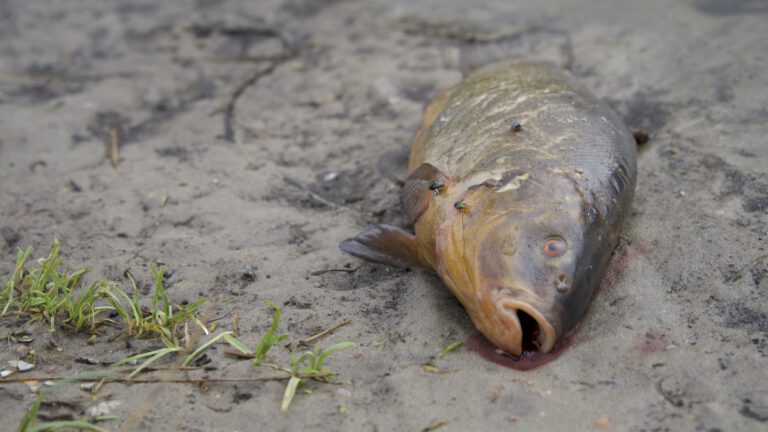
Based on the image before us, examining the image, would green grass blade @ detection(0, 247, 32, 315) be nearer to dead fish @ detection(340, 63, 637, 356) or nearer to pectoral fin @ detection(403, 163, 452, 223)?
dead fish @ detection(340, 63, 637, 356)

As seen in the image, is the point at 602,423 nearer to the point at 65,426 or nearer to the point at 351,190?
the point at 65,426

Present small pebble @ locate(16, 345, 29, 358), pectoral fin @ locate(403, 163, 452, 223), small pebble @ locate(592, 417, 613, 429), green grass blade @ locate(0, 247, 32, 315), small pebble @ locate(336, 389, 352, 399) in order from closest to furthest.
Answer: small pebble @ locate(592, 417, 613, 429)
small pebble @ locate(336, 389, 352, 399)
small pebble @ locate(16, 345, 29, 358)
green grass blade @ locate(0, 247, 32, 315)
pectoral fin @ locate(403, 163, 452, 223)

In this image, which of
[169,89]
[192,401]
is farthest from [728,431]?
[169,89]

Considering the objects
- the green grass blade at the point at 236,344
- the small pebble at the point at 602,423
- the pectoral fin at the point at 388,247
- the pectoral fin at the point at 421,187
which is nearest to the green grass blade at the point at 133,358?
the green grass blade at the point at 236,344

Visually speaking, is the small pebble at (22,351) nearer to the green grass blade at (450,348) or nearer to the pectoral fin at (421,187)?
the green grass blade at (450,348)

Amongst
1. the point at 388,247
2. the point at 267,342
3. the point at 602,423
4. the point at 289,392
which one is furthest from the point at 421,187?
the point at 602,423

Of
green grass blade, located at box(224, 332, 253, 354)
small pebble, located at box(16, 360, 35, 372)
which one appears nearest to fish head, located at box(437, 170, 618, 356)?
green grass blade, located at box(224, 332, 253, 354)

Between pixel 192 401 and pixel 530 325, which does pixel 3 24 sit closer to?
pixel 192 401

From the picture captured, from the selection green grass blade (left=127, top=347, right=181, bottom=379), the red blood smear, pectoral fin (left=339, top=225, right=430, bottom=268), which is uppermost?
green grass blade (left=127, top=347, right=181, bottom=379)
